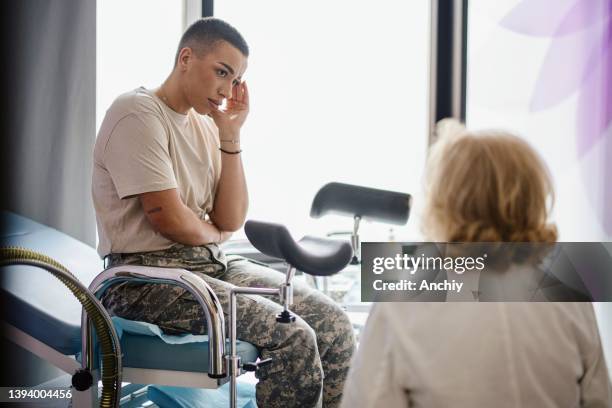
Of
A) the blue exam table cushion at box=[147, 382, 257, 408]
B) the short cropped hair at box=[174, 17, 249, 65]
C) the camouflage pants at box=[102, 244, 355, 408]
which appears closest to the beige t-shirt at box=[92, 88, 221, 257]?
the camouflage pants at box=[102, 244, 355, 408]

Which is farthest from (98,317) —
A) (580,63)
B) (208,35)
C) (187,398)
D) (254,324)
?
(580,63)

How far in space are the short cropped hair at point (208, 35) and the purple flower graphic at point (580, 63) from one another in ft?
3.27

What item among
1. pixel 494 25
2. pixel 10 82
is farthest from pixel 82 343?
pixel 494 25

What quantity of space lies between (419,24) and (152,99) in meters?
1.16

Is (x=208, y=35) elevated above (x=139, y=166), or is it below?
above

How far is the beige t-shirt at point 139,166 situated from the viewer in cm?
140

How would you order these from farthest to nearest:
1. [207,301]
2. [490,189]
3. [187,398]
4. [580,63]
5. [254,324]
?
[580,63] < [187,398] < [254,324] < [207,301] < [490,189]

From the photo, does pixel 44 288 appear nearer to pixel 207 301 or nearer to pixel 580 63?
pixel 207 301

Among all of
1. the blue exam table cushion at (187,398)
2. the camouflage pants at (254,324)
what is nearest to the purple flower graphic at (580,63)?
the camouflage pants at (254,324)

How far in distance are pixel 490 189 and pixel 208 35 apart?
3.46ft

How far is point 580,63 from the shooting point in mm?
1808

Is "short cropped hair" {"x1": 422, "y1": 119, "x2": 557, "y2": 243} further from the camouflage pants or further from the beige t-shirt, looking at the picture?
the beige t-shirt

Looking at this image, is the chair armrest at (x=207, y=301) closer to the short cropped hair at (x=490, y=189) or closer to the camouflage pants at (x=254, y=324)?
the camouflage pants at (x=254, y=324)

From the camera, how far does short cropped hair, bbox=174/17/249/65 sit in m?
1.62
